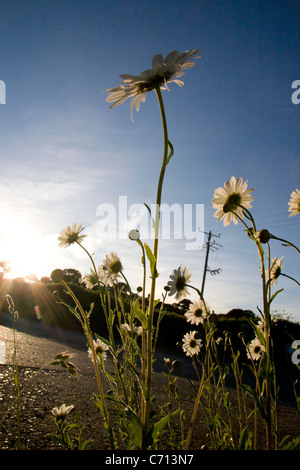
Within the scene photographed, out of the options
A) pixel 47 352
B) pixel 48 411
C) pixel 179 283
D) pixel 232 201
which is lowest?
pixel 47 352

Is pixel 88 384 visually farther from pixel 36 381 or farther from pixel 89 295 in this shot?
pixel 89 295

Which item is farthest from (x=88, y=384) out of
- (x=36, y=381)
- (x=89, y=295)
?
(x=89, y=295)

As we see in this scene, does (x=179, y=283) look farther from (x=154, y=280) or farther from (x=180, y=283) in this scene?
(x=154, y=280)

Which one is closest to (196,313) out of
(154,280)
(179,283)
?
(179,283)

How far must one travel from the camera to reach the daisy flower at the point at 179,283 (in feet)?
4.39

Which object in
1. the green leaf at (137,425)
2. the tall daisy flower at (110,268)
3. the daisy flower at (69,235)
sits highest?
the daisy flower at (69,235)

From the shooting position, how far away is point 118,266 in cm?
148

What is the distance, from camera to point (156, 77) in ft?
2.76

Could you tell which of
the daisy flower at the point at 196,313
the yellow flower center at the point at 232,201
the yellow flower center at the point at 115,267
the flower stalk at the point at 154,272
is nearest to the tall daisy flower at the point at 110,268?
the yellow flower center at the point at 115,267

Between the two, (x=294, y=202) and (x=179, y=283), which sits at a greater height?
(x=294, y=202)

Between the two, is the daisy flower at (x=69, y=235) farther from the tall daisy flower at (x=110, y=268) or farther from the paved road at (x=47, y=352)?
the paved road at (x=47, y=352)

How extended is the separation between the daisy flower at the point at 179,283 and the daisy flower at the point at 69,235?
1.91 feet

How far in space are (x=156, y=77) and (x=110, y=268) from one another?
883 millimetres
